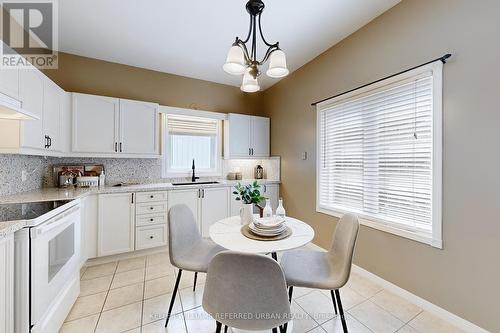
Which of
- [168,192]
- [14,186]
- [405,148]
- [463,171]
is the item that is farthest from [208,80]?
[463,171]

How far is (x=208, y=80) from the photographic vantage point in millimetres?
3814

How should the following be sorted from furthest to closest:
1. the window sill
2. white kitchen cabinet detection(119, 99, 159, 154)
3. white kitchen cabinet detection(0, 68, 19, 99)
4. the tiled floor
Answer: white kitchen cabinet detection(119, 99, 159, 154) < the window sill < the tiled floor < white kitchen cabinet detection(0, 68, 19, 99)

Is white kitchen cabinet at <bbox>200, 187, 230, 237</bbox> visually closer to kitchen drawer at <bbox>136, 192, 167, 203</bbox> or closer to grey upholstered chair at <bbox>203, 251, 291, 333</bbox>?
kitchen drawer at <bbox>136, 192, 167, 203</bbox>

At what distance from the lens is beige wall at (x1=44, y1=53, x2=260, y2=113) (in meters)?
2.92

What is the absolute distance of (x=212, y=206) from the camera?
3.30 metres

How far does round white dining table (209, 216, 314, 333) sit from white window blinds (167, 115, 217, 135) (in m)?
2.26

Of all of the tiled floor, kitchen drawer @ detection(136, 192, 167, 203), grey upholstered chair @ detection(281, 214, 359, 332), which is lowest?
the tiled floor

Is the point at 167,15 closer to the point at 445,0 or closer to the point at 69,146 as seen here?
the point at 69,146

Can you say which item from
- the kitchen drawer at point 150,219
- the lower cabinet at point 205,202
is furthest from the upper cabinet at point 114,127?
the kitchen drawer at point 150,219

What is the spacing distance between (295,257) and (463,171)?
4.68 feet

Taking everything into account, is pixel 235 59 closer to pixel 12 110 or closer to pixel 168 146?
pixel 12 110

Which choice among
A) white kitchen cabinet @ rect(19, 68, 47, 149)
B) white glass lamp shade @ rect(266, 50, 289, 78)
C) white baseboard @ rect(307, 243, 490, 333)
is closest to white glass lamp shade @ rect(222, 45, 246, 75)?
white glass lamp shade @ rect(266, 50, 289, 78)

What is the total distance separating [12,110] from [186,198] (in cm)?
197

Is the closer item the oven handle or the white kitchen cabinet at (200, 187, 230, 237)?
the oven handle
